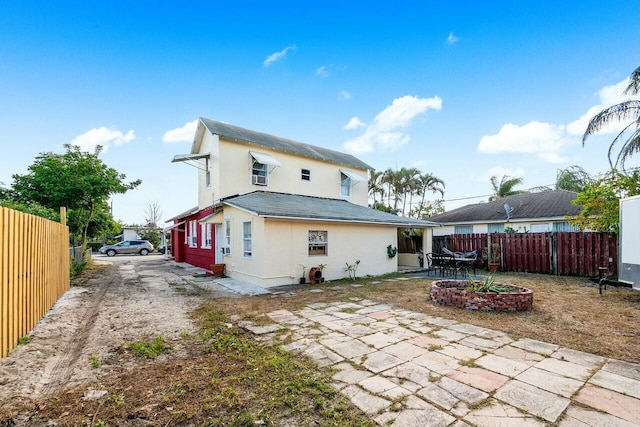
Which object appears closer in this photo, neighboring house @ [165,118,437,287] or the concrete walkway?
the concrete walkway

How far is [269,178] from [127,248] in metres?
23.6

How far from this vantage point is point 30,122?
1254 cm

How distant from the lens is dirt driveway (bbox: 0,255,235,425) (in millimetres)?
3400

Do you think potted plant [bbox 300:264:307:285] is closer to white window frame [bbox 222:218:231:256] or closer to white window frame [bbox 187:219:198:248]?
white window frame [bbox 222:218:231:256]

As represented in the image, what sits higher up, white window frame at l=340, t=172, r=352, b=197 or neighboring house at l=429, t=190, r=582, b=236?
white window frame at l=340, t=172, r=352, b=197

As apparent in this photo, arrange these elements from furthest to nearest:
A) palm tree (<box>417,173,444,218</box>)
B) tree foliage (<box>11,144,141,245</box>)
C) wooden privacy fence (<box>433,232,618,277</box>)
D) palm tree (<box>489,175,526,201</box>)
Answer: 1. palm tree (<box>417,173,444,218</box>)
2. palm tree (<box>489,175,526,201</box>)
3. tree foliage (<box>11,144,141,245</box>)
4. wooden privacy fence (<box>433,232,618,277</box>)

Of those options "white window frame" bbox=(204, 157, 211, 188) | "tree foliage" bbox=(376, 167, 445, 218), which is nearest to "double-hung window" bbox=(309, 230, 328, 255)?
"white window frame" bbox=(204, 157, 211, 188)

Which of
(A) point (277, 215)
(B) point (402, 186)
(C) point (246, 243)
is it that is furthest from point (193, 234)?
(B) point (402, 186)

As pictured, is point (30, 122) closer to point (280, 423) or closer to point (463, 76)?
point (280, 423)

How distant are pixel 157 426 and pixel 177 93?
14446 mm

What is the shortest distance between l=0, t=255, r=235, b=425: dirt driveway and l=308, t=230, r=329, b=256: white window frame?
3353 mm

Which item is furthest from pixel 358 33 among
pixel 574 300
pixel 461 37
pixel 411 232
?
pixel 574 300

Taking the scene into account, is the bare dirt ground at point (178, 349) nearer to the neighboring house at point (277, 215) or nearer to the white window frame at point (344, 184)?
the neighboring house at point (277, 215)

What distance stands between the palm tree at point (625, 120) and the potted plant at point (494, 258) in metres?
5.37
